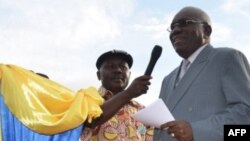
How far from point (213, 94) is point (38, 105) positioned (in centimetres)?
182

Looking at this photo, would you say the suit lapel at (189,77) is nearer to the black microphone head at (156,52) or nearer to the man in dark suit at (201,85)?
the man in dark suit at (201,85)

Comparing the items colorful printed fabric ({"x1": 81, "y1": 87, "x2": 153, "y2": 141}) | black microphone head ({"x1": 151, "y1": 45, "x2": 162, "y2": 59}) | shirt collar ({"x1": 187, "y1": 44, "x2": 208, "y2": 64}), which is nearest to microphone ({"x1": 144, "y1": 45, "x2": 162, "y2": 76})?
black microphone head ({"x1": 151, "y1": 45, "x2": 162, "y2": 59})

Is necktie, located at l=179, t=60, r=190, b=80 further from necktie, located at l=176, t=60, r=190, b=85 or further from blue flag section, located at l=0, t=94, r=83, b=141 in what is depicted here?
blue flag section, located at l=0, t=94, r=83, b=141

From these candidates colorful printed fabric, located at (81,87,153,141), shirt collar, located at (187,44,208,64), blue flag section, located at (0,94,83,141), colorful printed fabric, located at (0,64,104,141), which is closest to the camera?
shirt collar, located at (187,44,208,64)

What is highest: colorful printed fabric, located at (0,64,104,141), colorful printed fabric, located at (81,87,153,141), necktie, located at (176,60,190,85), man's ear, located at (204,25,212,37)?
man's ear, located at (204,25,212,37)

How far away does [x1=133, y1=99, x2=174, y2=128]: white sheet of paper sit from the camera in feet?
10.3

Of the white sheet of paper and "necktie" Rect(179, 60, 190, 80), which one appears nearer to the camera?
the white sheet of paper

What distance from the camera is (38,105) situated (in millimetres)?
4238

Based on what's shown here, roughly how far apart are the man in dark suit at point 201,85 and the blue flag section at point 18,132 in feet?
3.23

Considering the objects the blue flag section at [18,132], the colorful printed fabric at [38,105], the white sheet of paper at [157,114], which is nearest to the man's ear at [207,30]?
Answer: the white sheet of paper at [157,114]

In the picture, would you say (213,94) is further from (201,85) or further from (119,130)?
(119,130)

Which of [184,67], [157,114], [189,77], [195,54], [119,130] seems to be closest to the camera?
[157,114]

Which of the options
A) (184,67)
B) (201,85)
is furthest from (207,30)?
(201,85)

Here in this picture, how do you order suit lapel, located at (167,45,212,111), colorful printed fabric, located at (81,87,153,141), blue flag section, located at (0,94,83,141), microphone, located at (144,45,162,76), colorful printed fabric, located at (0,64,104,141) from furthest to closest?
1. colorful printed fabric, located at (81,87,153,141)
2. blue flag section, located at (0,94,83,141)
3. colorful printed fabric, located at (0,64,104,141)
4. suit lapel, located at (167,45,212,111)
5. microphone, located at (144,45,162,76)
